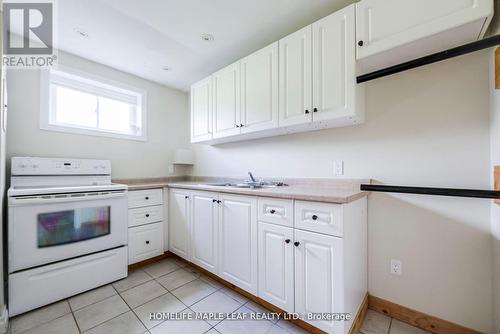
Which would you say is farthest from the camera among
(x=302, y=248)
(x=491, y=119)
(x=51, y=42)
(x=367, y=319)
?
(x=51, y=42)

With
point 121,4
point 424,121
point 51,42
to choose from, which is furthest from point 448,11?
point 51,42

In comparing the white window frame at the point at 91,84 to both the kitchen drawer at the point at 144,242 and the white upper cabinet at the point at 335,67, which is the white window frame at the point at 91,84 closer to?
the kitchen drawer at the point at 144,242

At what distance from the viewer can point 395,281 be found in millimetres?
1544

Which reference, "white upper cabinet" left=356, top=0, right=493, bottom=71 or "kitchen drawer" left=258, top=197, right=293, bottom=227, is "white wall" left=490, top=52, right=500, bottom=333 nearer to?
"white upper cabinet" left=356, top=0, right=493, bottom=71

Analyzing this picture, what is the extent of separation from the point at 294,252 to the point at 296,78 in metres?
1.37

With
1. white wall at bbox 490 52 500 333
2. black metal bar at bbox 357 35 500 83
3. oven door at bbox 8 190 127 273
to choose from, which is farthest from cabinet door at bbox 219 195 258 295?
white wall at bbox 490 52 500 333

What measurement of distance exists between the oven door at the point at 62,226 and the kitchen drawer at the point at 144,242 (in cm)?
15

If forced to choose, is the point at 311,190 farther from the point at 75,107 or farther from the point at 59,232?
the point at 75,107

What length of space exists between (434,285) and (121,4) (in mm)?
3121

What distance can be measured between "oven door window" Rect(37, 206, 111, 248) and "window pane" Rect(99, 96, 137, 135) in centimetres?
124

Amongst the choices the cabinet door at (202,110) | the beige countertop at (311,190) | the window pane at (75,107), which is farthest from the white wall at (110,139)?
the cabinet door at (202,110)

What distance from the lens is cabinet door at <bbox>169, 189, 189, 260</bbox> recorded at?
7.62 feet

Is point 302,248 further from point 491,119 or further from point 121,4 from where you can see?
point 121,4

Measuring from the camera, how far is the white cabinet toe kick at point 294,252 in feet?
4.01
